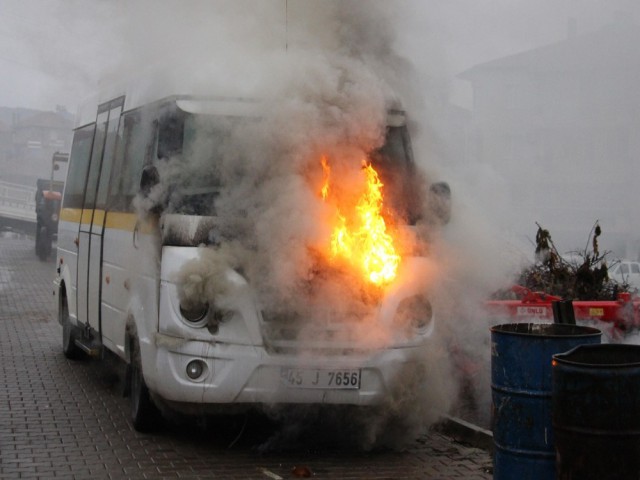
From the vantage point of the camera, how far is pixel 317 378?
255 inches

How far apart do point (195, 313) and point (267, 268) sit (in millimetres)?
553

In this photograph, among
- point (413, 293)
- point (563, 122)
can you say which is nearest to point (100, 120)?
point (413, 293)

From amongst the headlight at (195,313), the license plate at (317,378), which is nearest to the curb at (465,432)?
the license plate at (317,378)

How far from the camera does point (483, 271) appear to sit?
27.7 feet

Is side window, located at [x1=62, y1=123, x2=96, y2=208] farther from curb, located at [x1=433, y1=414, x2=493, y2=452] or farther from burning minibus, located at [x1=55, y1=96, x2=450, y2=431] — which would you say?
curb, located at [x1=433, y1=414, x2=493, y2=452]

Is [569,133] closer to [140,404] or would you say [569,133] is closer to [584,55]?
[584,55]

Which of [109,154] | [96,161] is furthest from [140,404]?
[96,161]

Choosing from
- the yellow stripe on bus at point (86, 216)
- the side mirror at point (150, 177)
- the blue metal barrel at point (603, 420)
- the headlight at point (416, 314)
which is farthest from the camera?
the yellow stripe on bus at point (86, 216)

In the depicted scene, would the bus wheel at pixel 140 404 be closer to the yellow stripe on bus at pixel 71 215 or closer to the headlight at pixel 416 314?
the headlight at pixel 416 314

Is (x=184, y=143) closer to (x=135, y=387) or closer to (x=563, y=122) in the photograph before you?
(x=135, y=387)

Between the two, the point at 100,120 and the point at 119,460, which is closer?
the point at 119,460

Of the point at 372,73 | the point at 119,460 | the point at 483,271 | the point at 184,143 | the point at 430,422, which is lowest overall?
the point at 119,460

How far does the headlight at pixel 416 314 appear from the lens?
6746 millimetres

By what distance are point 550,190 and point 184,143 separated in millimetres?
5842
